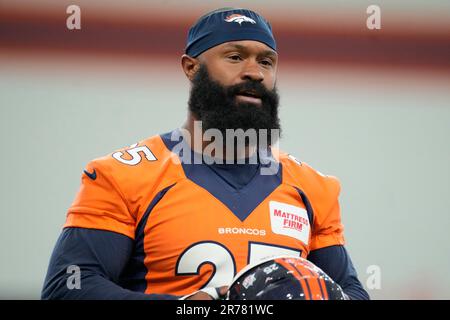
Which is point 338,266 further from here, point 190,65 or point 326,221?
point 190,65

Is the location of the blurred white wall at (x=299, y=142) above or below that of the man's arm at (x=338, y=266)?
above

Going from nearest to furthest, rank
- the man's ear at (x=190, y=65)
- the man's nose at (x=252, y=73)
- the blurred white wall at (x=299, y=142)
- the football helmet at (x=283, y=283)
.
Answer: the football helmet at (x=283, y=283)
the man's nose at (x=252, y=73)
the man's ear at (x=190, y=65)
the blurred white wall at (x=299, y=142)

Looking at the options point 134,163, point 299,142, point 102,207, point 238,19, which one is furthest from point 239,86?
point 299,142

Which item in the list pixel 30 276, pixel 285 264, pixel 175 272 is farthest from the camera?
pixel 30 276

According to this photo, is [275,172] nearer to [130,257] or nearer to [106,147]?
[130,257]

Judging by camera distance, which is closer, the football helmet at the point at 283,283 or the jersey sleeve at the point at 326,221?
the football helmet at the point at 283,283

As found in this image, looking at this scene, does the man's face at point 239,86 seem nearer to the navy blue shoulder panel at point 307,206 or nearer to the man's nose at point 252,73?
the man's nose at point 252,73

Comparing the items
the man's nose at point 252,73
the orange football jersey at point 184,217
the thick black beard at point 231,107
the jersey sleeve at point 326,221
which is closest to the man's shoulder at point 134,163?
the orange football jersey at point 184,217

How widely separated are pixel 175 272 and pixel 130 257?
0.32ft

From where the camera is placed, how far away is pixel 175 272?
131cm

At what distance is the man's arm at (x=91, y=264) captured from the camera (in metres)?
1.22

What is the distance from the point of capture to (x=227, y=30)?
1.48 meters

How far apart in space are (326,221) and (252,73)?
339mm
